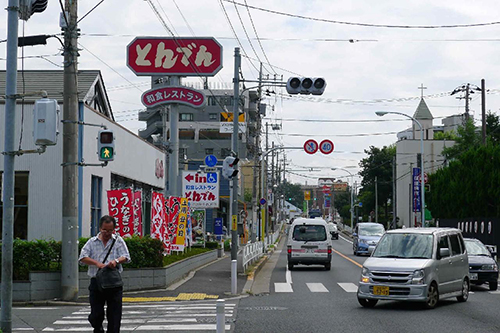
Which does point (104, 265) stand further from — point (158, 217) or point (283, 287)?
point (158, 217)

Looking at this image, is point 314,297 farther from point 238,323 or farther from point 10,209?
point 10,209

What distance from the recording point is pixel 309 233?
3109 centimetres

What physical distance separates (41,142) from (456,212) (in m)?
40.9

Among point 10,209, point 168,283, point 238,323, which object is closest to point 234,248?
point 168,283

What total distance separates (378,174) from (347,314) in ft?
297

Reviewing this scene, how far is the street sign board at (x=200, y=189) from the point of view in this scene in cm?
3281

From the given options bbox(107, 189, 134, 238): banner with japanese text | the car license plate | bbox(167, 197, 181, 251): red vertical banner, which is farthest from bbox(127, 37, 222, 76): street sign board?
the car license plate

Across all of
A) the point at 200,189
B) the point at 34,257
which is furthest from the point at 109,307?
the point at 200,189

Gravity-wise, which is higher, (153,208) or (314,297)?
(153,208)

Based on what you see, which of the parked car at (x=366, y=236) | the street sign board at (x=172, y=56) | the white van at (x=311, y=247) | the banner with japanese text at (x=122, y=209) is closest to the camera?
the banner with japanese text at (x=122, y=209)

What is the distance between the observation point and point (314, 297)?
61.2 ft

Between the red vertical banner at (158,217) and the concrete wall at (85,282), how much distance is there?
4.50ft

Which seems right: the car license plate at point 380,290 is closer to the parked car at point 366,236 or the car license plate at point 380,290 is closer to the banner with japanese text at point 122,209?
the banner with japanese text at point 122,209

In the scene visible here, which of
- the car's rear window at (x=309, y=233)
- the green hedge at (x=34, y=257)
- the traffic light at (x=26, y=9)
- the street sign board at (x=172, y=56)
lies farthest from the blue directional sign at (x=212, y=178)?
the traffic light at (x=26, y=9)
